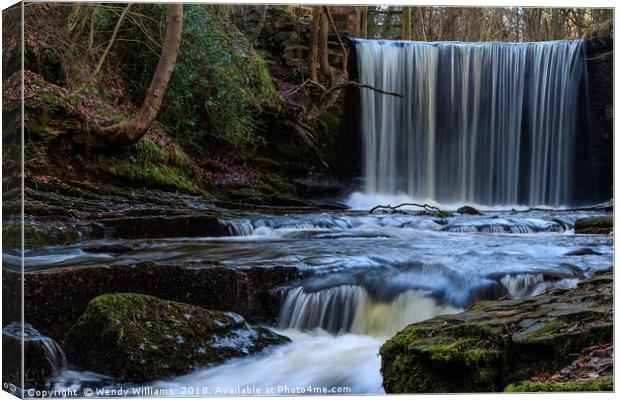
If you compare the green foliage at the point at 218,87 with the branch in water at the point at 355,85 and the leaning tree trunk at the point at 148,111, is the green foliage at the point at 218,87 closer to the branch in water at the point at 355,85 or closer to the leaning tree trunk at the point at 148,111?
the leaning tree trunk at the point at 148,111

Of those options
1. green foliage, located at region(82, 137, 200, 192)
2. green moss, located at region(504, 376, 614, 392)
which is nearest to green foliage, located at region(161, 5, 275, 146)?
green foliage, located at region(82, 137, 200, 192)

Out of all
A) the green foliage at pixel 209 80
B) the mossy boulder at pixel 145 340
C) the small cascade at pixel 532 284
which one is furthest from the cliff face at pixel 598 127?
the mossy boulder at pixel 145 340

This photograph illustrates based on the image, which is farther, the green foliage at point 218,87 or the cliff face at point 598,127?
the green foliage at point 218,87

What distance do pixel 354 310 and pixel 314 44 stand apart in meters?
2.12

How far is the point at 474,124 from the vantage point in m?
6.60

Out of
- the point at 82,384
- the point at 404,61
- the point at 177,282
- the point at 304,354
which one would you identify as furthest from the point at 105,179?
the point at 404,61

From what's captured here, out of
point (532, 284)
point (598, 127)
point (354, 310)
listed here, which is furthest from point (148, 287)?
point (598, 127)

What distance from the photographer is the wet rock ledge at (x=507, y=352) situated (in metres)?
4.96

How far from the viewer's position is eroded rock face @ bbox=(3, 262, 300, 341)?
17.5 feet

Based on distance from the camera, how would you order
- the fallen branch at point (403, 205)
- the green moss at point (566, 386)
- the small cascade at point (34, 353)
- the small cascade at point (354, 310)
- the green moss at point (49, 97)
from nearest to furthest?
the green moss at point (566, 386), the small cascade at point (34, 353), the green moss at point (49, 97), the small cascade at point (354, 310), the fallen branch at point (403, 205)

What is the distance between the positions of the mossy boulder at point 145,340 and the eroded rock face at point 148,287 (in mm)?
137

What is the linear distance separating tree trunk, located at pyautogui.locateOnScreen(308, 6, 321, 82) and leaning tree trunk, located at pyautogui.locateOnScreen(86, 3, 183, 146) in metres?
0.99

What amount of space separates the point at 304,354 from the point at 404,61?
233 cm

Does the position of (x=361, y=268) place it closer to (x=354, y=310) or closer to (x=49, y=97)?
(x=354, y=310)
